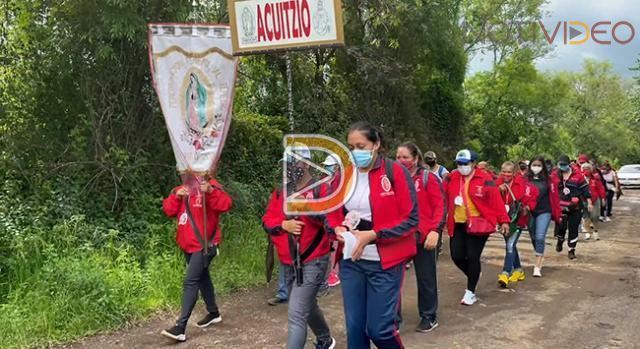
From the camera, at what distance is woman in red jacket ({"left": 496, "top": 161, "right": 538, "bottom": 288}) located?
25.0 feet

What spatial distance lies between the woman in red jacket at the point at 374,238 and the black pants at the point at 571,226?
678cm

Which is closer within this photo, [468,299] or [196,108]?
[468,299]

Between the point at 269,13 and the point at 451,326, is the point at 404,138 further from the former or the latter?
the point at 451,326

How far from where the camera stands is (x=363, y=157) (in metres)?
3.81

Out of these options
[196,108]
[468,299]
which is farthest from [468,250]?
[196,108]

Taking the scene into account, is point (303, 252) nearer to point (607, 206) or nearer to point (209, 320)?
point (209, 320)

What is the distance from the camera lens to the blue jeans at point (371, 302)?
12.3 ft

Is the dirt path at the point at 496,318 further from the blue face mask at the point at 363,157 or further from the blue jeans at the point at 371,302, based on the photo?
the blue face mask at the point at 363,157

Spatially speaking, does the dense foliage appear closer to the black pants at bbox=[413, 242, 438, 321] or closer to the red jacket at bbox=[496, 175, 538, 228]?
the black pants at bbox=[413, 242, 438, 321]

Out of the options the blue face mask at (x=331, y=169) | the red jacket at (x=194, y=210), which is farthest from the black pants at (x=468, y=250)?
the blue face mask at (x=331, y=169)

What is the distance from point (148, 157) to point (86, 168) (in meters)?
0.91

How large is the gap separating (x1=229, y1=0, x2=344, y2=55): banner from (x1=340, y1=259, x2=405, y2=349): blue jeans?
4.53 m

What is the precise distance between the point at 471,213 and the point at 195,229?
2.85 meters
